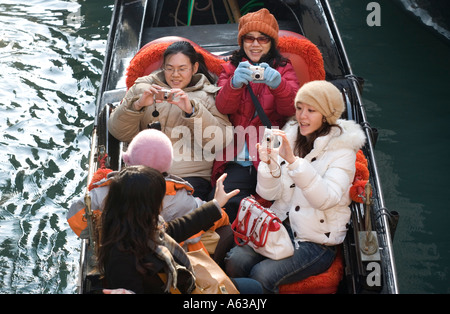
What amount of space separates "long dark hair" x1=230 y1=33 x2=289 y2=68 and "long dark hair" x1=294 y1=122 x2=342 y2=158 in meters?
0.51

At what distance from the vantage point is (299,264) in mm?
2188

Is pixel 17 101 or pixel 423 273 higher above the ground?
pixel 17 101

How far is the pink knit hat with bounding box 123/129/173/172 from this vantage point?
1885mm

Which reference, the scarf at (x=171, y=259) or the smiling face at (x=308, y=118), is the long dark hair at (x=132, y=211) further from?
the smiling face at (x=308, y=118)

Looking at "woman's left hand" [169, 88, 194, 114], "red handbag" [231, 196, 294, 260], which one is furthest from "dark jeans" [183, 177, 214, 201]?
"red handbag" [231, 196, 294, 260]

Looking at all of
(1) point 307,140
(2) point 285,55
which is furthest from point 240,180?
(2) point 285,55

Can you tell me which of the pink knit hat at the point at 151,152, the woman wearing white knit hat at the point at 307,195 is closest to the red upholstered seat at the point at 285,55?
the woman wearing white knit hat at the point at 307,195

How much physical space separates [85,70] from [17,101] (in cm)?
72

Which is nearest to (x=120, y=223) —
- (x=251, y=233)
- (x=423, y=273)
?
(x=251, y=233)

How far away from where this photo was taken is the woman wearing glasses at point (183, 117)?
2607 millimetres

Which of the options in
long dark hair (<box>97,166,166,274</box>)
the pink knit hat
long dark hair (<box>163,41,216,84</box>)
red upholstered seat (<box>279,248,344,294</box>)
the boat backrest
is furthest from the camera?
the boat backrest

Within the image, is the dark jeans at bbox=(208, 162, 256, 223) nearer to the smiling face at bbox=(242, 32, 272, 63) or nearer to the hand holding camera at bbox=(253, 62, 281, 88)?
the hand holding camera at bbox=(253, 62, 281, 88)

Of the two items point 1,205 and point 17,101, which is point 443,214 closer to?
point 1,205

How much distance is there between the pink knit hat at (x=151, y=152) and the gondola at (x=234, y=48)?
9.0 inches
